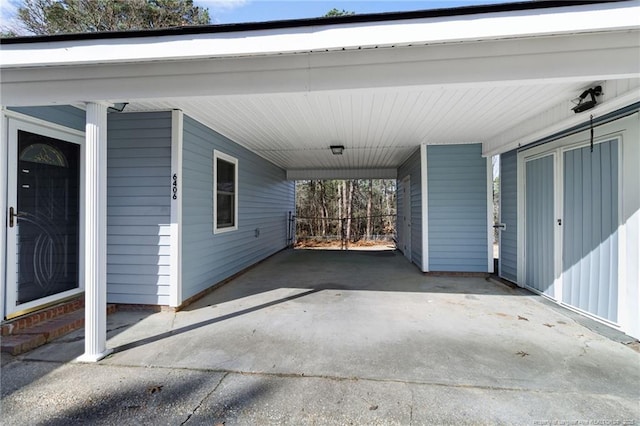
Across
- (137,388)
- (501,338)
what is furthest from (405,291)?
(137,388)

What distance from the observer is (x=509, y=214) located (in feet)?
16.5

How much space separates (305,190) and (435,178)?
9.86 meters

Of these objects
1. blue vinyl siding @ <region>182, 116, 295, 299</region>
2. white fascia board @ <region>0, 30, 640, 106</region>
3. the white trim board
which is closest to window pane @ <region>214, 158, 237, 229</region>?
blue vinyl siding @ <region>182, 116, 295, 299</region>

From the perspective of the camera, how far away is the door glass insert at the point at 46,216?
3.02 meters

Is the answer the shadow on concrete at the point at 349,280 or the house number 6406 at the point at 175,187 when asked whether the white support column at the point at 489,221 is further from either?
the house number 6406 at the point at 175,187

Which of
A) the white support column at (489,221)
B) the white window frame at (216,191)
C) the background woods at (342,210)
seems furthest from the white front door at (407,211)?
the background woods at (342,210)

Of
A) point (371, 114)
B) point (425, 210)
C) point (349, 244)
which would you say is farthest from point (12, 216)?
point (349, 244)

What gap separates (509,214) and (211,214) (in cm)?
488

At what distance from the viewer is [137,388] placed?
2.10 meters

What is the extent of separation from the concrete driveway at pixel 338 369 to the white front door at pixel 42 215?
2.42ft

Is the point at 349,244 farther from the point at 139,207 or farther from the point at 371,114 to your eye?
the point at 139,207

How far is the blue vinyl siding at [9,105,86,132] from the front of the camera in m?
3.02

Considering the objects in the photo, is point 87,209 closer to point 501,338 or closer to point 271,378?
point 271,378

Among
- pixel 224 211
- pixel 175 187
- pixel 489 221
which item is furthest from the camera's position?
pixel 489 221
